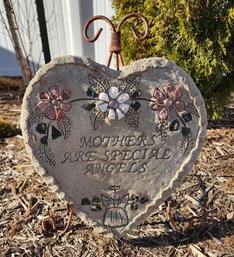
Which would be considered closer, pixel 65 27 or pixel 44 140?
pixel 44 140

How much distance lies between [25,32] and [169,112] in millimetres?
4035

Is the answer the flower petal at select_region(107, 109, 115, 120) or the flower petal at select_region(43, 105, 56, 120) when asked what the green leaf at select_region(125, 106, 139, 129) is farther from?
the flower petal at select_region(43, 105, 56, 120)

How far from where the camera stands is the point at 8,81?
5.46m

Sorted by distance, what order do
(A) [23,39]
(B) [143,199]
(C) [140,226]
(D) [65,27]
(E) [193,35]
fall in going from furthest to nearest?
(A) [23,39], (D) [65,27], (E) [193,35], (C) [140,226], (B) [143,199]

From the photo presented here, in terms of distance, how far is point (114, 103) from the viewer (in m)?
1.94

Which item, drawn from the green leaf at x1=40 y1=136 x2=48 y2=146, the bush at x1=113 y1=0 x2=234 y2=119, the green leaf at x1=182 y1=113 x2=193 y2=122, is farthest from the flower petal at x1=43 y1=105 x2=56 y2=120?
the bush at x1=113 y1=0 x2=234 y2=119

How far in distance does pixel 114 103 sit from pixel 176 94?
36 centimetres

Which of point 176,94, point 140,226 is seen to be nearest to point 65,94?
point 176,94

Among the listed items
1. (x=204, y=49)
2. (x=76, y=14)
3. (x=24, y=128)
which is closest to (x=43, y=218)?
(x=24, y=128)

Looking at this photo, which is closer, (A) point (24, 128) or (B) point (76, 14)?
(A) point (24, 128)

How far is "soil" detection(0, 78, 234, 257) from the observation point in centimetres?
215

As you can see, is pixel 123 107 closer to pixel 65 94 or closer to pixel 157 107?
pixel 157 107

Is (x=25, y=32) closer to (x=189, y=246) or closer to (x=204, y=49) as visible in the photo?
(x=204, y=49)

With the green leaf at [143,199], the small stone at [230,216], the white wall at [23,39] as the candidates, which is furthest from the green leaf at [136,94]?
the white wall at [23,39]
